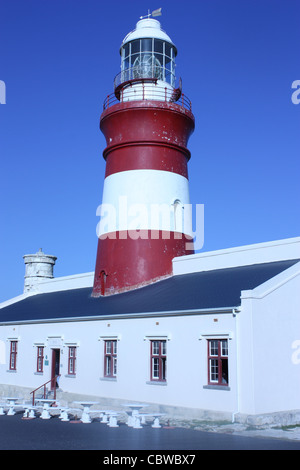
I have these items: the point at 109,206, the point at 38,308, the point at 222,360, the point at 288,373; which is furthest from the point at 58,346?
the point at 288,373

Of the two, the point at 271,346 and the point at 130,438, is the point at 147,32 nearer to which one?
the point at 271,346

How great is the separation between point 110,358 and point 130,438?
680cm

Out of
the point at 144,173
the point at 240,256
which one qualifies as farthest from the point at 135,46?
the point at 240,256

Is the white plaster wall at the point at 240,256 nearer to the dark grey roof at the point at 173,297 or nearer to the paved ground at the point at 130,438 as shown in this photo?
the dark grey roof at the point at 173,297

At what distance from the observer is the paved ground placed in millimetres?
11672

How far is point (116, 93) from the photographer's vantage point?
25.0m

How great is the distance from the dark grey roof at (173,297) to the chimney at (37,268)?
838 centimetres

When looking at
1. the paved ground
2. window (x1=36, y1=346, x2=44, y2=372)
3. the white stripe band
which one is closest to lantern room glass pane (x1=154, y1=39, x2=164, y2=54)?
the white stripe band

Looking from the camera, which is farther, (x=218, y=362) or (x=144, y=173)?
(x=144, y=173)

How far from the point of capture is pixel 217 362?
51.8ft

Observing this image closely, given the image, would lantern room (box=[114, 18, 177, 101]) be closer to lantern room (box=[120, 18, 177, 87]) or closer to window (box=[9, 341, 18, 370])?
lantern room (box=[120, 18, 177, 87])

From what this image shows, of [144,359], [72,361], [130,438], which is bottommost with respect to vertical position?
[130,438]

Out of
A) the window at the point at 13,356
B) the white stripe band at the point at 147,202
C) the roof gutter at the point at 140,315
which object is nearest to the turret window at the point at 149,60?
the white stripe band at the point at 147,202
